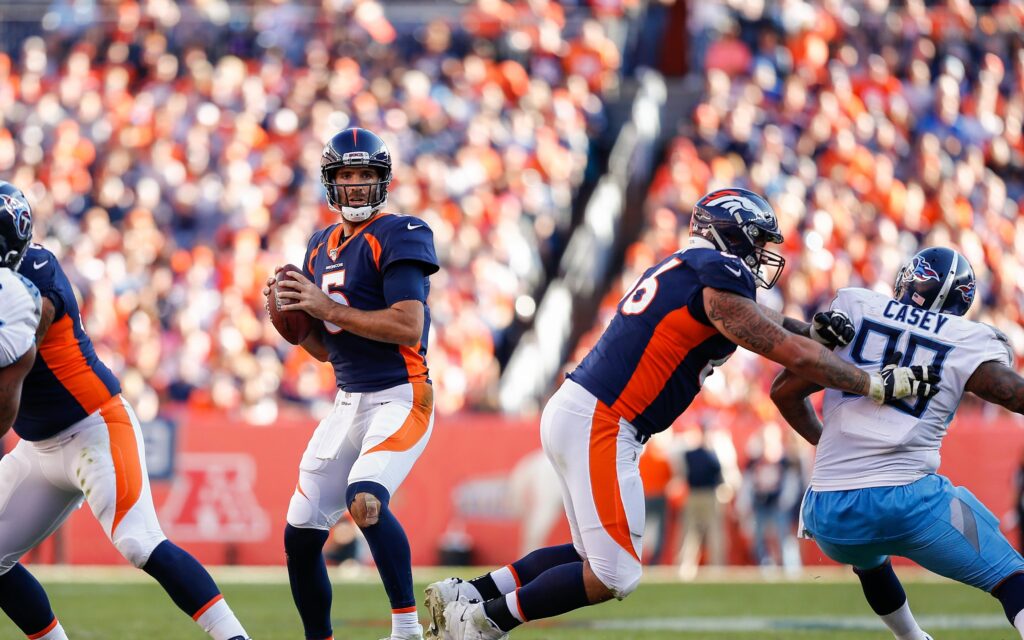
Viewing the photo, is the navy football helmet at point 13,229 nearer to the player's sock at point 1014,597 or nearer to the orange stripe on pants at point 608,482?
the orange stripe on pants at point 608,482

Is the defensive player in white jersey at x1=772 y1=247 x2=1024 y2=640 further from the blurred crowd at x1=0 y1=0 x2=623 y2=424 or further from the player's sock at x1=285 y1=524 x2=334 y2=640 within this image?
the blurred crowd at x1=0 y1=0 x2=623 y2=424

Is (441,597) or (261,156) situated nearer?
(441,597)

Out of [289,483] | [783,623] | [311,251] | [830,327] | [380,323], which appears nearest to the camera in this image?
[830,327]

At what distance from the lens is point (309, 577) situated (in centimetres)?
611

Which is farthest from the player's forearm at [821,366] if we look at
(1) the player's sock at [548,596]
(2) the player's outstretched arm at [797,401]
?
(1) the player's sock at [548,596]

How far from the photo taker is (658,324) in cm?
576

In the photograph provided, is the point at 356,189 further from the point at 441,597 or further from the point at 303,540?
the point at 441,597

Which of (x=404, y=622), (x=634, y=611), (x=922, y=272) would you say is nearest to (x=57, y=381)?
(x=404, y=622)

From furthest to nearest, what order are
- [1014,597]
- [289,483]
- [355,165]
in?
[289,483] → [355,165] → [1014,597]

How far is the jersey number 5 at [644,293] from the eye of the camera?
5812 mm

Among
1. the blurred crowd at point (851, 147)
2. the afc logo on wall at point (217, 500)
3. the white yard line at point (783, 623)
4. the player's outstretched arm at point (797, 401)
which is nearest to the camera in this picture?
the player's outstretched arm at point (797, 401)

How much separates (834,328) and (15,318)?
9.91 ft

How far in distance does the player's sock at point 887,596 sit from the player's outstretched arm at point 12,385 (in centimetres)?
333

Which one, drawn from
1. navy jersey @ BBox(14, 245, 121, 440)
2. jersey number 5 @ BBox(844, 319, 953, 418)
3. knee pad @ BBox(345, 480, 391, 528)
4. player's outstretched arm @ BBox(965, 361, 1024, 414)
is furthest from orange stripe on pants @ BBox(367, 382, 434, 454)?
player's outstretched arm @ BBox(965, 361, 1024, 414)
